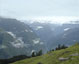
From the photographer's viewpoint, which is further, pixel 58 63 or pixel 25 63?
pixel 25 63

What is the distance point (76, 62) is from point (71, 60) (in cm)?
754

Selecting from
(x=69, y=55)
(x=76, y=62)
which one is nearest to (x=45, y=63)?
(x=69, y=55)

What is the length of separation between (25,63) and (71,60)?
5224 centimetres

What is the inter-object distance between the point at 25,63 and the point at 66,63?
172ft

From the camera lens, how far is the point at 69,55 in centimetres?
13725

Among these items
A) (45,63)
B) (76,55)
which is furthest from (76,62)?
(45,63)

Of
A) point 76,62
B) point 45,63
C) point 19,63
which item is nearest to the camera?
point 76,62

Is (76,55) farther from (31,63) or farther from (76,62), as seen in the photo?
(31,63)

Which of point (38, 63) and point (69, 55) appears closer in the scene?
point (69, 55)

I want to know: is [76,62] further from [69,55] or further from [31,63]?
[31,63]

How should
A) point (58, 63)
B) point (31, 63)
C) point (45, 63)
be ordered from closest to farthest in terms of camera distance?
point (58, 63) → point (45, 63) → point (31, 63)

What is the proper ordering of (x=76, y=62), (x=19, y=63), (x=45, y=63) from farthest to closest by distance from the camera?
(x=19, y=63) → (x=45, y=63) → (x=76, y=62)

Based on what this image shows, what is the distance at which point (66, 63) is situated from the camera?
122 meters

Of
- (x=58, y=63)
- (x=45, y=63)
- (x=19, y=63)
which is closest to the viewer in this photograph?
(x=58, y=63)
